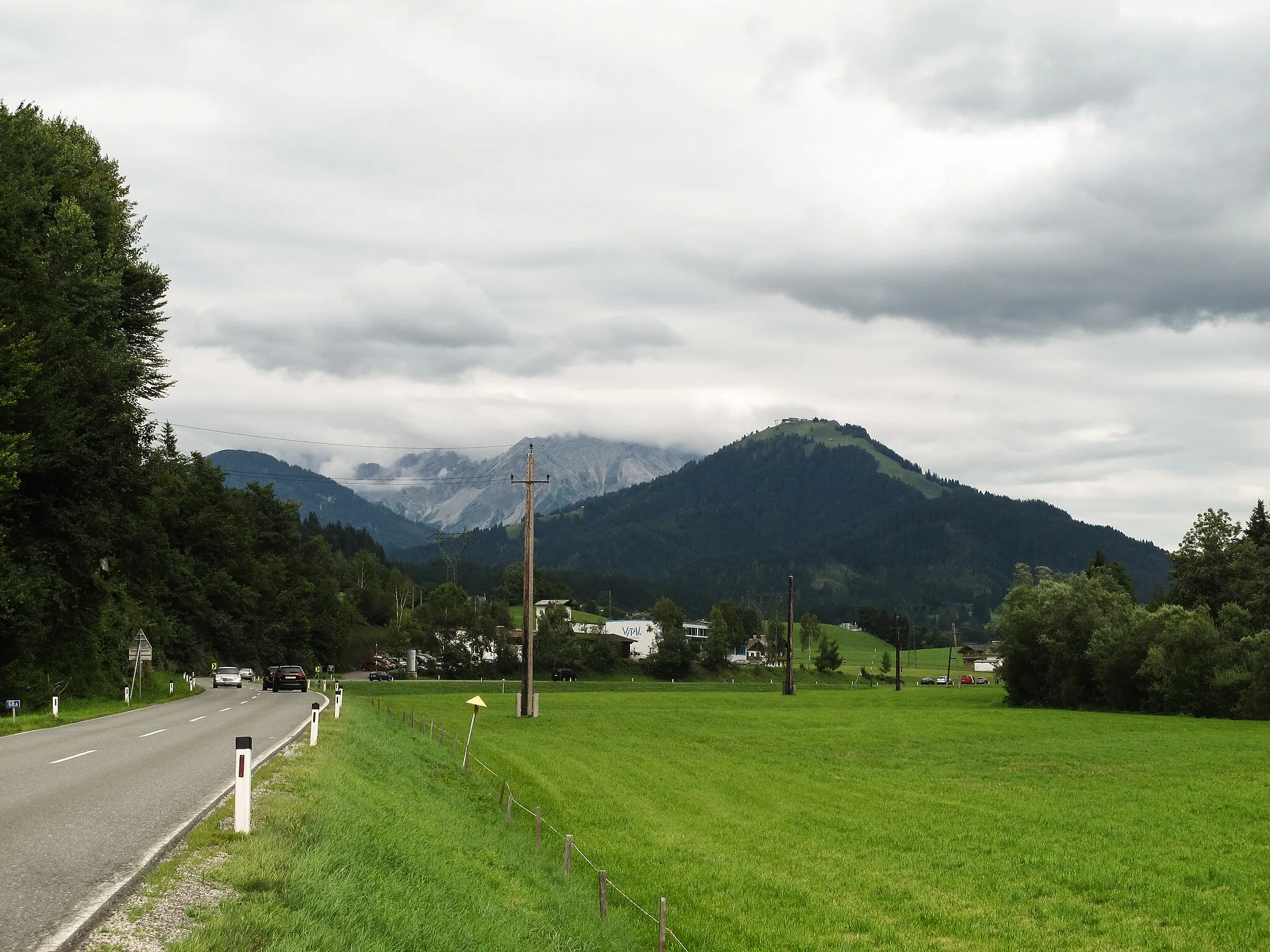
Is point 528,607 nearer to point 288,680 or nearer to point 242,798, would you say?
point 288,680

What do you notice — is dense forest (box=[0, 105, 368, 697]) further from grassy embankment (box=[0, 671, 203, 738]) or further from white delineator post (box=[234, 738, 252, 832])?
white delineator post (box=[234, 738, 252, 832])

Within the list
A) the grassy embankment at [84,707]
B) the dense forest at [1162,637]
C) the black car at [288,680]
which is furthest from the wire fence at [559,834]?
the dense forest at [1162,637]

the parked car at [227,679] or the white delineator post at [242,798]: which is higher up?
the white delineator post at [242,798]

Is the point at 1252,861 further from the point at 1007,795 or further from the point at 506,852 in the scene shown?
the point at 506,852

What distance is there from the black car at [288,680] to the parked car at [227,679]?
716 cm

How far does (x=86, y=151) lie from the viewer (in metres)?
51.2

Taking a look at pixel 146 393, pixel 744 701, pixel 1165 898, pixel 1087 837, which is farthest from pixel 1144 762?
pixel 744 701

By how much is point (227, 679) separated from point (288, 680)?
9.82m

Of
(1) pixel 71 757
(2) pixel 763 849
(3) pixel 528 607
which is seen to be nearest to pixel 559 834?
(2) pixel 763 849

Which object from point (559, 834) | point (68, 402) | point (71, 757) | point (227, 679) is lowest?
point (227, 679)

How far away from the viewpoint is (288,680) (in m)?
69.5

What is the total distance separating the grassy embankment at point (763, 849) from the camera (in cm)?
1312

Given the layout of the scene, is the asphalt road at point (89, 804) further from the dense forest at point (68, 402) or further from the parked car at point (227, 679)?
the parked car at point (227, 679)

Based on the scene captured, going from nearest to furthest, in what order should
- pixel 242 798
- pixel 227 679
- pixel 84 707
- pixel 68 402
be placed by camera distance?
pixel 242 798 → pixel 68 402 → pixel 84 707 → pixel 227 679
